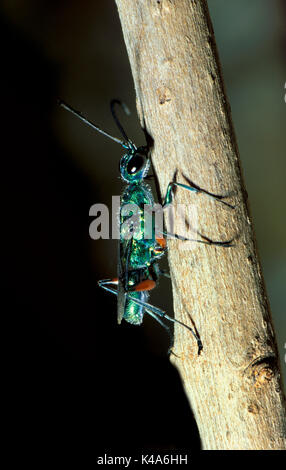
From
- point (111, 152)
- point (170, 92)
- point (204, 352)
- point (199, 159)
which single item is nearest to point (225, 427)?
point (204, 352)

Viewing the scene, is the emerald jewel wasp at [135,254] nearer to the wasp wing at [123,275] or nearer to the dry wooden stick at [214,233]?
the wasp wing at [123,275]

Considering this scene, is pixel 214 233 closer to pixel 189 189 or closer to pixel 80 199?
pixel 189 189

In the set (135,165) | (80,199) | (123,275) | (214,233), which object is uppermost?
(80,199)

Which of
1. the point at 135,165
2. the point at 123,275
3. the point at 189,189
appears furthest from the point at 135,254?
the point at 189,189

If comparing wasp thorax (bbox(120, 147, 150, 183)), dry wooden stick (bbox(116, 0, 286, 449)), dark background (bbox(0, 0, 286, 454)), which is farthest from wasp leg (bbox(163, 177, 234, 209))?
dark background (bbox(0, 0, 286, 454))

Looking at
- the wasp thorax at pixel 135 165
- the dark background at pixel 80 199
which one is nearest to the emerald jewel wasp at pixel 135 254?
the wasp thorax at pixel 135 165
